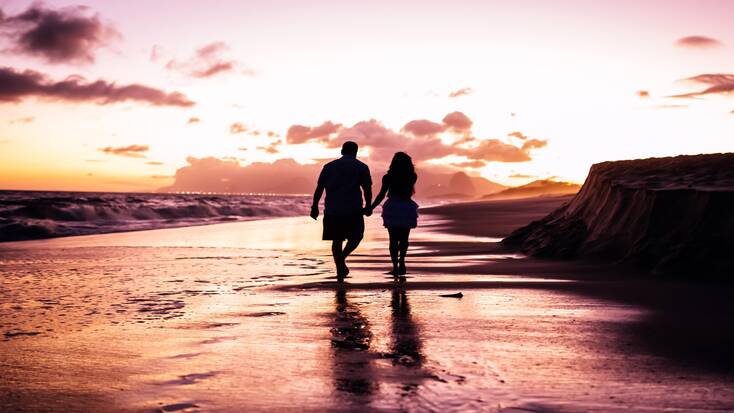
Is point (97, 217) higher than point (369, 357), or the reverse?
point (97, 217)

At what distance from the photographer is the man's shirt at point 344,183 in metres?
8.79

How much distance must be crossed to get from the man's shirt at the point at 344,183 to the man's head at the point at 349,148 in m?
0.10

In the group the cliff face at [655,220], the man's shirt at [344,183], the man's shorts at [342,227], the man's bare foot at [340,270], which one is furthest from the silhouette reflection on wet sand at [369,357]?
the cliff face at [655,220]

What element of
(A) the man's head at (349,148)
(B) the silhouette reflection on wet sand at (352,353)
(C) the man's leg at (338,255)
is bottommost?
(B) the silhouette reflection on wet sand at (352,353)

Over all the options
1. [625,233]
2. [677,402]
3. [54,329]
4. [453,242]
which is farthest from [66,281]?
[453,242]

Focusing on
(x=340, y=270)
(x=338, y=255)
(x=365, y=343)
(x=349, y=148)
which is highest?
(x=349, y=148)

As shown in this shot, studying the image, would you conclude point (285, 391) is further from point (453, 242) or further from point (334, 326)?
point (453, 242)

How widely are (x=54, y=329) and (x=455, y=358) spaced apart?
3.28m

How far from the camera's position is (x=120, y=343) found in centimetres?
448

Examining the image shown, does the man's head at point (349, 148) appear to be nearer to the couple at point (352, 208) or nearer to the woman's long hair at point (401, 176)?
the couple at point (352, 208)

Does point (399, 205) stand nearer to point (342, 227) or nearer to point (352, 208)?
point (352, 208)

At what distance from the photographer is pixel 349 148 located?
9.01m

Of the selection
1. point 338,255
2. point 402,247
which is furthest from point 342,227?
point 402,247

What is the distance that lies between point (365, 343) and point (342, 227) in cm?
448
